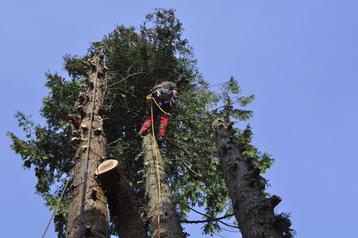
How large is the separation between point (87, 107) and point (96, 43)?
19.1 feet

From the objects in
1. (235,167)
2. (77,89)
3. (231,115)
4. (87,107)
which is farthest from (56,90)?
(235,167)

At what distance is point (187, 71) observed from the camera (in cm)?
1327

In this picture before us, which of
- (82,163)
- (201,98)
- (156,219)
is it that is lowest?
(156,219)

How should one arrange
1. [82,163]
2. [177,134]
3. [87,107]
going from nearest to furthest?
[82,163]
[87,107]
[177,134]

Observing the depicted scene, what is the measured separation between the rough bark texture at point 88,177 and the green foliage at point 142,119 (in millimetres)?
2667

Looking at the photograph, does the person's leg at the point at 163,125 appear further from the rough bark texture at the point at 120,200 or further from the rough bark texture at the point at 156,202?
the rough bark texture at the point at 120,200

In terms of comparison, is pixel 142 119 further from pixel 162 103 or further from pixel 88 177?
pixel 88 177

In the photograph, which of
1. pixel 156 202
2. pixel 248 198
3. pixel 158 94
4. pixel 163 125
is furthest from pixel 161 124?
pixel 248 198

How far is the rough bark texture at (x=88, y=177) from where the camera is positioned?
5.10m

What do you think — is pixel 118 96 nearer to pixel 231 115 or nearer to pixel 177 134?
pixel 177 134

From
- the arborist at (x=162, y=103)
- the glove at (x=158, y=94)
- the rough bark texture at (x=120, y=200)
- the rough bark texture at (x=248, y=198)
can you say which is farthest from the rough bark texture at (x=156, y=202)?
the glove at (x=158, y=94)

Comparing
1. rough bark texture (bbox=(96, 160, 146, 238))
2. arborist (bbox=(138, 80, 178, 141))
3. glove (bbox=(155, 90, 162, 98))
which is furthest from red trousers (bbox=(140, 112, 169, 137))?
rough bark texture (bbox=(96, 160, 146, 238))

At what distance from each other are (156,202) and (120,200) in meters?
1.29

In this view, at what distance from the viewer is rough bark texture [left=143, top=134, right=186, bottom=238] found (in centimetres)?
629
